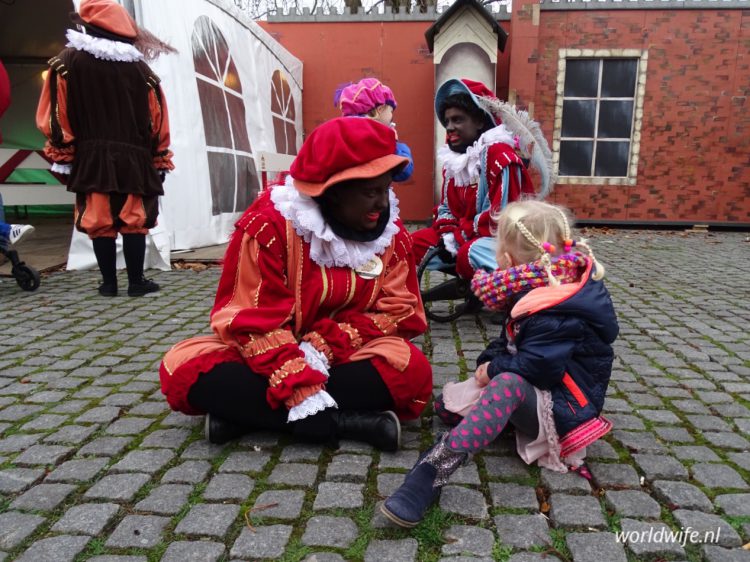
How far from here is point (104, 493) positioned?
196cm

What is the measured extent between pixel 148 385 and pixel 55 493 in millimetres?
999

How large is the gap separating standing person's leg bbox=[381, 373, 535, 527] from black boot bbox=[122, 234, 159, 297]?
11.9 feet

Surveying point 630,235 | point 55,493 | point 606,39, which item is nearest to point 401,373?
point 55,493

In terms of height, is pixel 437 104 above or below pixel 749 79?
below

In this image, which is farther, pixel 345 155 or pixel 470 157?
pixel 470 157

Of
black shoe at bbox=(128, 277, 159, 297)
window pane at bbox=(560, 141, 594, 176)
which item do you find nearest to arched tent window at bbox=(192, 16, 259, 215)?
black shoe at bbox=(128, 277, 159, 297)

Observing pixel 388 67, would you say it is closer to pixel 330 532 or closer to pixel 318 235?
pixel 318 235

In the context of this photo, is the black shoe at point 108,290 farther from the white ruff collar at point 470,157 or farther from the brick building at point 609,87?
Answer: the brick building at point 609,87

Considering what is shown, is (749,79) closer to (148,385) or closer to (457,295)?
(457,295)

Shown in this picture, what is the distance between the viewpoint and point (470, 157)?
371 centimetres

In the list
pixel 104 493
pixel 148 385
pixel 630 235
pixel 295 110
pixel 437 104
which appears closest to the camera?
pixel 104 493

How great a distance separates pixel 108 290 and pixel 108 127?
130cm

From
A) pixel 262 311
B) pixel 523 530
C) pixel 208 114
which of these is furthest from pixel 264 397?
pixel 208 114

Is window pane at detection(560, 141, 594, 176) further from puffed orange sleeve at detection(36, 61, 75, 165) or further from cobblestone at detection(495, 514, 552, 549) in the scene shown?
cobblestone at detection(495, 514, 552, 549)
